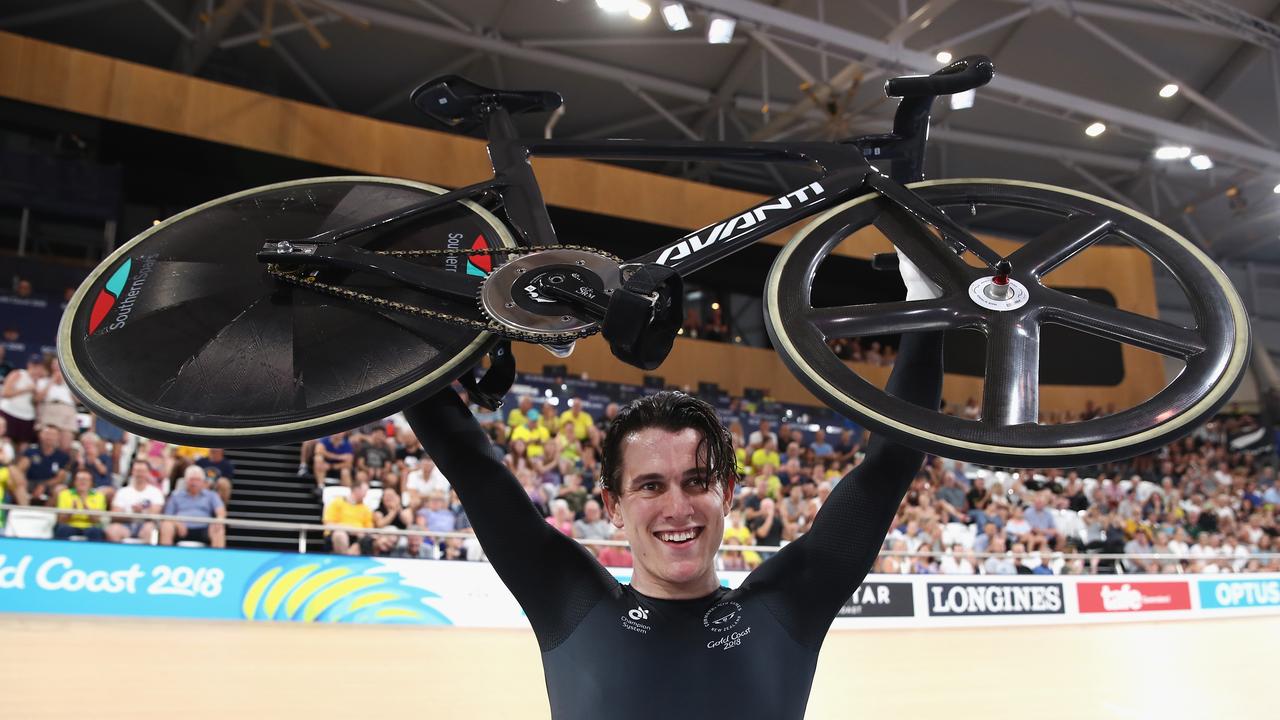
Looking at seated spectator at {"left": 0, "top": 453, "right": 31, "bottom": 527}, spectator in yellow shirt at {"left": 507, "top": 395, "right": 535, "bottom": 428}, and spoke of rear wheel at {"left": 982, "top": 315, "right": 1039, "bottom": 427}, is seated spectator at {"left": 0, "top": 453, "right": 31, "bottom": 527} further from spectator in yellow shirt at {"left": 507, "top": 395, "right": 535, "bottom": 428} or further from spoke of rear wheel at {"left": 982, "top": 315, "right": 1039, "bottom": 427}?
spoke of rear wheel at {"left": 982, "top": 315, "right": 1039, "bottom": 427}

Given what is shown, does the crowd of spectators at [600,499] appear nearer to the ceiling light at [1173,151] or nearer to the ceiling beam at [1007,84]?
the ceiling light at [1173,151]

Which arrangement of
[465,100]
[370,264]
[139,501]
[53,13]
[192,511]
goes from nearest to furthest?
[370,264] < [465,100] < [139,501] < [192,511] < [53,13]

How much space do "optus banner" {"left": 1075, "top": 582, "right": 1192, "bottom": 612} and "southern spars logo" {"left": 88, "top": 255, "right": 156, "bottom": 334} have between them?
10.7m

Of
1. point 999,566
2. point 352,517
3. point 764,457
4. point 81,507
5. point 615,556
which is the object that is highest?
point 764,457

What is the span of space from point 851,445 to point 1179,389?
11828mm

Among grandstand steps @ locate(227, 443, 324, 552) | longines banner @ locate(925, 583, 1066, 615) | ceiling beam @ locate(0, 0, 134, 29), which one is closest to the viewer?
grandstand steps @ locate(227, 443, 324, 552)

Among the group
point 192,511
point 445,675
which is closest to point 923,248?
point 445,675

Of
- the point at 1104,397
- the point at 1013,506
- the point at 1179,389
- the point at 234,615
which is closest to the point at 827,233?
the point at 1179,389

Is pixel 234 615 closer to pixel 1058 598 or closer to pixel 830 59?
pixel 1058 598

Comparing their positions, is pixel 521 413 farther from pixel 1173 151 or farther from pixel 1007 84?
pixel 1173 151

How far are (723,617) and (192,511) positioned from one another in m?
6.97

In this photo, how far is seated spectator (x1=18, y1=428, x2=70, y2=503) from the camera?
7250mm

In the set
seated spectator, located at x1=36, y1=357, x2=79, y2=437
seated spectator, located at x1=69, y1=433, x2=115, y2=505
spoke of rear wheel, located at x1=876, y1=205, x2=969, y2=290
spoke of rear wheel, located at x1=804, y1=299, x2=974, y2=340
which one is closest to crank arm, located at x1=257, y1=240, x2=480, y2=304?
spoke of rear wheel, located at x1=804, y1=299, x2=974, y2=340

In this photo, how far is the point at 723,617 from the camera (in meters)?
1.72
